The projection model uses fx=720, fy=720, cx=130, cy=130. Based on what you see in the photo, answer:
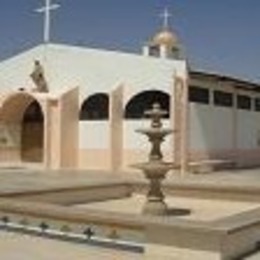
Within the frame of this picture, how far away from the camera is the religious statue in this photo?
101 feet

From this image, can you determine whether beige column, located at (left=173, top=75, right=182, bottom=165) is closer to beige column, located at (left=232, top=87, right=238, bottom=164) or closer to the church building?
the church building

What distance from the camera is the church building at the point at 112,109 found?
1077 inches

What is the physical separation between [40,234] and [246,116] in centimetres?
2333

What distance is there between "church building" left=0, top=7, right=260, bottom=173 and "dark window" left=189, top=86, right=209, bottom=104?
4 centimetres

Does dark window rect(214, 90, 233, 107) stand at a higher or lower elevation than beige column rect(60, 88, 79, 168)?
higher

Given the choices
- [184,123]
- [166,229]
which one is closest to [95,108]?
[184,123]

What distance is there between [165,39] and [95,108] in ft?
20.0

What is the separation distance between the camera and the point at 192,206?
49.7 ft

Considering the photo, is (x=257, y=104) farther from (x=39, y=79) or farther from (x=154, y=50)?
(x=39, y=79)

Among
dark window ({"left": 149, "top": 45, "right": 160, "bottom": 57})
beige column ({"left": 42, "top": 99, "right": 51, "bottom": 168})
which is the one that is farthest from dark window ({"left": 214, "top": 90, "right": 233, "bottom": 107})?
beige column ({"left": 42, "top": 99, "right": 51, "bottom": 168})

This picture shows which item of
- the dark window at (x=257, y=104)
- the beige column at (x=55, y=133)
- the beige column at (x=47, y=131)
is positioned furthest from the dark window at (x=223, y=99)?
the beige column at (x=47, y=131)

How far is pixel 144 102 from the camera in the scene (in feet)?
91.1

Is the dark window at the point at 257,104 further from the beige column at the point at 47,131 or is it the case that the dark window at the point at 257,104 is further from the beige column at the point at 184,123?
the beige column at the point at 47,131

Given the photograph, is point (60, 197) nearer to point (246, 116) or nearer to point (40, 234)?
point (40, 234)
